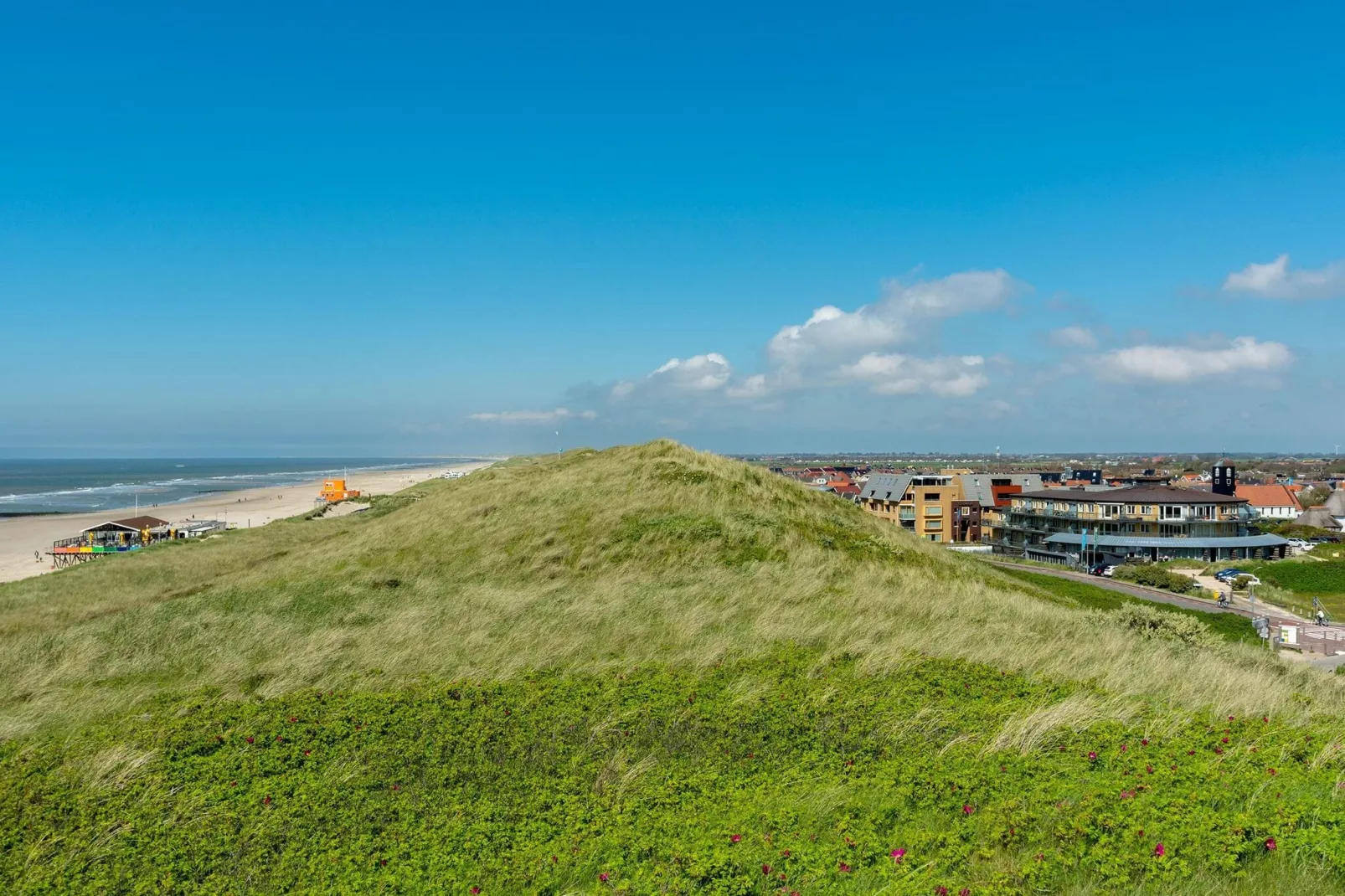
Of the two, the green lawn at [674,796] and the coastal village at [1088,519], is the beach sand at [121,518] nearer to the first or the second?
the green lawn at [674,796]

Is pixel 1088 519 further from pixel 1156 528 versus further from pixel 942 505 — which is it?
pixel 942 505

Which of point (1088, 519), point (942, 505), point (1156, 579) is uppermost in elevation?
point (942, 505)

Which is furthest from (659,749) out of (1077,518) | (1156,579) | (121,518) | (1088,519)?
(121,518)

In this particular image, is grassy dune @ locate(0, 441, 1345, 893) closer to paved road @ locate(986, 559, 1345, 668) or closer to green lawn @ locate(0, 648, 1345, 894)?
green lawn @ locate(0, 648, 1345, 894)

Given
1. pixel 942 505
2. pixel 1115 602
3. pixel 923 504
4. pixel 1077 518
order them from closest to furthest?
1. pixel 1115 602
2. pixel 1077 518
3. pixel 923 504
4. pixel 942 505

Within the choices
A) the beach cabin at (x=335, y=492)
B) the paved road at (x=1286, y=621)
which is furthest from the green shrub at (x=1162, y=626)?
the beach cabin at (x=335, y=492)

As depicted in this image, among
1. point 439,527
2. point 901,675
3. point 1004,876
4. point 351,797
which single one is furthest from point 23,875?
point 439,527

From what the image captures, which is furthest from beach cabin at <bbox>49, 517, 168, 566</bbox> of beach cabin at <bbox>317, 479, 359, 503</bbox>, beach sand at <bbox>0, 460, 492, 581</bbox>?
beach cabin at <bbox>317, 479, 359, 503</bbox>
